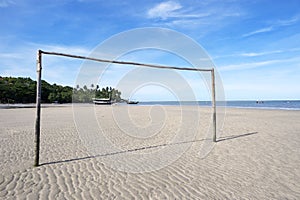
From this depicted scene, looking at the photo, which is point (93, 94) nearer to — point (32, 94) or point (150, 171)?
point (32, 94)

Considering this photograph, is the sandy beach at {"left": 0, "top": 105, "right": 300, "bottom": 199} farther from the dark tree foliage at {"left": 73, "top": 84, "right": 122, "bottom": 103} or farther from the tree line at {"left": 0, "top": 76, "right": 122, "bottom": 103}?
the tree line at {"left": 0, "top": 76, "right": 122, "bottom": 103}

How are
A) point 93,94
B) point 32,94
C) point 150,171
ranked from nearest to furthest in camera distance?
point 150,171
point 93,94
point 32,94

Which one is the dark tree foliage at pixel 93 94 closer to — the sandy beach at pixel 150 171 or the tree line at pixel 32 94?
the tree line at pixel 32 94

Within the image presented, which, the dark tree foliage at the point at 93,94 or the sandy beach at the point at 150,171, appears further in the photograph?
the dark tree foliage at the point at 93,94

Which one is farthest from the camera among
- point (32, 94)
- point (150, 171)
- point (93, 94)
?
point (32, 94)

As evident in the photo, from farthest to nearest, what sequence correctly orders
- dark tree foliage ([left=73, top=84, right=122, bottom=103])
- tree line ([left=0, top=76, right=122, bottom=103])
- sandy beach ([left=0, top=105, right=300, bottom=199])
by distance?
tree line ([left=0, top=76, right=122, bottom=103])
dark tree foliage ([left=73, top=84, right=122, bottom=103])
sandy beach ([left=0, top=105, right=300, bottom=199])

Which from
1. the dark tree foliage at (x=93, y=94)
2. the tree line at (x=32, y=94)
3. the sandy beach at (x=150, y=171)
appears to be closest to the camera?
the sandy beach at (x=150, y=171)

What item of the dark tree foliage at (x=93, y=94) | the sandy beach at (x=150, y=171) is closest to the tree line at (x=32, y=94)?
the dark tree foliage at (x=93, y=94)

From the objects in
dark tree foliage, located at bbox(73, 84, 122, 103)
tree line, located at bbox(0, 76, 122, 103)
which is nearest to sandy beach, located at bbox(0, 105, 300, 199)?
dark tree foliage, located at bbox(73, 84, 122, 103)

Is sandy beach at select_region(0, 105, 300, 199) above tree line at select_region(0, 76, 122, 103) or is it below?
below

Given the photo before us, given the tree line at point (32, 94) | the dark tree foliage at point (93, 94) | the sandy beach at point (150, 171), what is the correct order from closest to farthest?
the sandy beach at point (150, 171) < the dark tree foliage at point (93, 94) < the tree line at point (32, 94)

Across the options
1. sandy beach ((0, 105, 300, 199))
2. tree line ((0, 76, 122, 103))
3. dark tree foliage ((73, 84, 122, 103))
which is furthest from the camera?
tree line ((0, 76, 122, 103))

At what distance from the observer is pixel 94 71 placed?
7984 mm

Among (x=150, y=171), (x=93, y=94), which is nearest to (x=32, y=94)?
(x=93, y=94)
